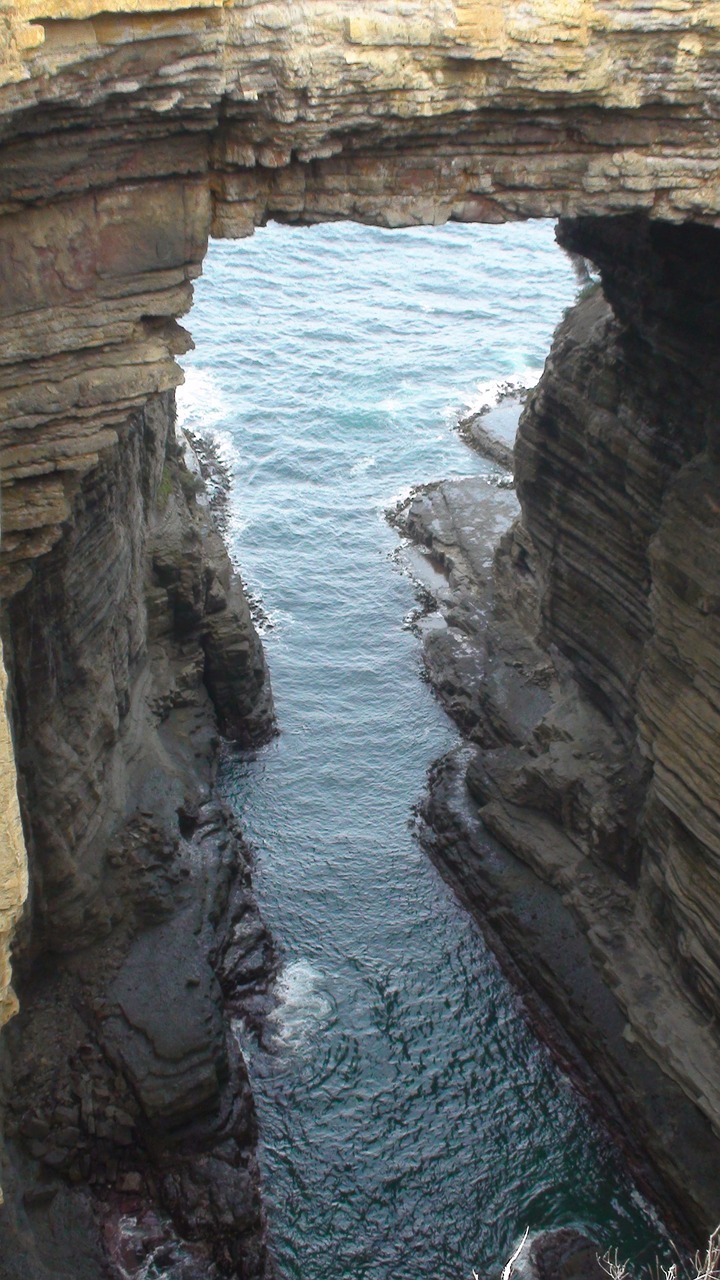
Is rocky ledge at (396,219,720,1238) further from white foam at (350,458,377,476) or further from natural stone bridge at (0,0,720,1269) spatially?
white foam at (350,458,377,476)

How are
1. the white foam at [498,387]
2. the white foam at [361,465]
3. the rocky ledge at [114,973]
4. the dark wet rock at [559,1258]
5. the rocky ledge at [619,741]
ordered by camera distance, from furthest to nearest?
the white foam at [498,387] → the white foam at [361,465] → the rocky ledge at [619,741] → the dark wet rock at [559,1258] → the rocky ledge at [114,973]

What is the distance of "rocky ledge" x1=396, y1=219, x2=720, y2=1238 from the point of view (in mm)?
22391

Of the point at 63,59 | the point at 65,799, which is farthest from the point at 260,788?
the point at 63,59

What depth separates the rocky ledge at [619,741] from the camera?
22.4 meters

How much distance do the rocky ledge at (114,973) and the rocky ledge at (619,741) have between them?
20.9ft

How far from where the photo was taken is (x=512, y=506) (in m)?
45.9

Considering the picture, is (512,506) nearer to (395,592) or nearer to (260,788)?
(395,592)

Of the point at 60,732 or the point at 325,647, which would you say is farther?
the point at 325,647

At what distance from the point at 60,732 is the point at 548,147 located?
1323cm

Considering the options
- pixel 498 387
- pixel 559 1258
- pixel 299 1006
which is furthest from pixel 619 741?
pixel 498 387

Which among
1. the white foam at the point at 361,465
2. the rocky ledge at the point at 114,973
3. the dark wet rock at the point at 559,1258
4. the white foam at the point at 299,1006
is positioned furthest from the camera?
the white foam at the point at 361,465

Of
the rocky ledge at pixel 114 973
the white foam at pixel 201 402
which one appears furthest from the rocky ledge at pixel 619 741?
the white foam at pixel 201 402

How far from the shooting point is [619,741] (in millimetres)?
27984

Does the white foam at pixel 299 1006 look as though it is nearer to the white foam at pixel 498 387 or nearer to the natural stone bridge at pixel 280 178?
the natural stone bridge at pixel 280 178
